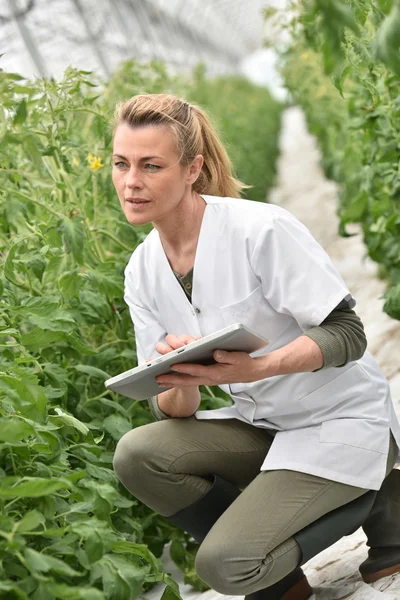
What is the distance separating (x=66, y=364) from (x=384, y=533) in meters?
1.06

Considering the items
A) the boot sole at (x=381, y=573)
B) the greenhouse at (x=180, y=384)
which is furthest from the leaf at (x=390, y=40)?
the boot sole at (x=381, y=573)

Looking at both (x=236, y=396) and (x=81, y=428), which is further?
(x=236, y=396)

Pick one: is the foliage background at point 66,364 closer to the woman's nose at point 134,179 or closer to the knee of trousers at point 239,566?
the knee of trousers at point 239,566

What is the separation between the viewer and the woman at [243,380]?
205cm

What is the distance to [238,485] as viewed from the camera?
243 cm

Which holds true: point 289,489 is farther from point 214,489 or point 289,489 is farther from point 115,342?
point 115,342

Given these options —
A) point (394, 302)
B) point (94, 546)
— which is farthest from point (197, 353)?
point (394, 302)

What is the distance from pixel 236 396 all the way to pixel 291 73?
26.6ft

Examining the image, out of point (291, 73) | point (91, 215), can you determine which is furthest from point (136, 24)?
point (91, 215)

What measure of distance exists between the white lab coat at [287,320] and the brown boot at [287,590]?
0.30 m

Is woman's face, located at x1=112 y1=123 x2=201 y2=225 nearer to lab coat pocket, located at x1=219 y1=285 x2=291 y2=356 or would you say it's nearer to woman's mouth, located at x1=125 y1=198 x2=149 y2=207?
woman's mouth, located at x1=125 y1=198 x2=149 y2=207

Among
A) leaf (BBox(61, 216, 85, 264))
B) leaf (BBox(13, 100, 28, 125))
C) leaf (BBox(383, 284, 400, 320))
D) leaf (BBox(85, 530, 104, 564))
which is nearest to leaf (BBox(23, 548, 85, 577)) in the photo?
leaf (BBox(85, 530, 104, 564))

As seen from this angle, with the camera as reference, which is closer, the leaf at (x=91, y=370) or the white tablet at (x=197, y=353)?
the white tablet at (x=197, y=353)

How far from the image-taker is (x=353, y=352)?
206cm
